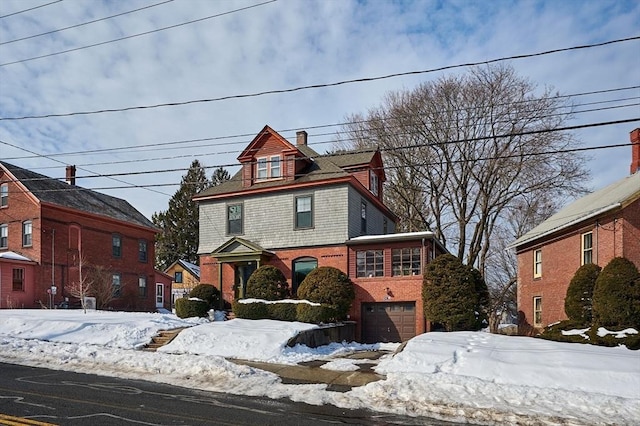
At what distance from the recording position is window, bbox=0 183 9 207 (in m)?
34.0

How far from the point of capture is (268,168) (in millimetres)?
28594

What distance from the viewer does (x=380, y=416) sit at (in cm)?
930

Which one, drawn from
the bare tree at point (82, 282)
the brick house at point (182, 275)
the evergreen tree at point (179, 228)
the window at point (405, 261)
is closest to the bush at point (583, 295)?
the window at point (405, 261)

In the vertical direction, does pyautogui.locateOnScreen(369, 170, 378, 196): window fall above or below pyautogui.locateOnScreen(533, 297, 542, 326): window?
above

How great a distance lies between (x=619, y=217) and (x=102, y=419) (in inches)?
772

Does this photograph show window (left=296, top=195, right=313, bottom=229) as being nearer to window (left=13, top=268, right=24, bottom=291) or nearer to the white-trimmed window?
the white-trimmed window

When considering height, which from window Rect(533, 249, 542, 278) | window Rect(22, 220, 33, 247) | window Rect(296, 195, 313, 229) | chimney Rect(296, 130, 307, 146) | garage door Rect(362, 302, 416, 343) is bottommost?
garage door Rect(362, 302, 416, 343)

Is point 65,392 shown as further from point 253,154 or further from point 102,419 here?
point 253,154

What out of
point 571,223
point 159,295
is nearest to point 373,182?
point 571,223

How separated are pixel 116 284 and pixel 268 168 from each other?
1704cm

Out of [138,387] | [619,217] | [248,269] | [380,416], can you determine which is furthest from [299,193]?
[380,416]

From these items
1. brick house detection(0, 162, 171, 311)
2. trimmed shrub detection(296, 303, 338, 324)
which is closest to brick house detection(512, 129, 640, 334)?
trimmed shrub detection(296, 303, 338, 324)

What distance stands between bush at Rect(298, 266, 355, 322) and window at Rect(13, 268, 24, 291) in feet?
62.0

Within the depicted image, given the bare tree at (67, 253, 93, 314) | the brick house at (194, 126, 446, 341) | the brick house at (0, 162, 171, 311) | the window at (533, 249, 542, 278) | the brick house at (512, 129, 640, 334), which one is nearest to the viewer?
the brick house at (512, 129, 640, 334)
